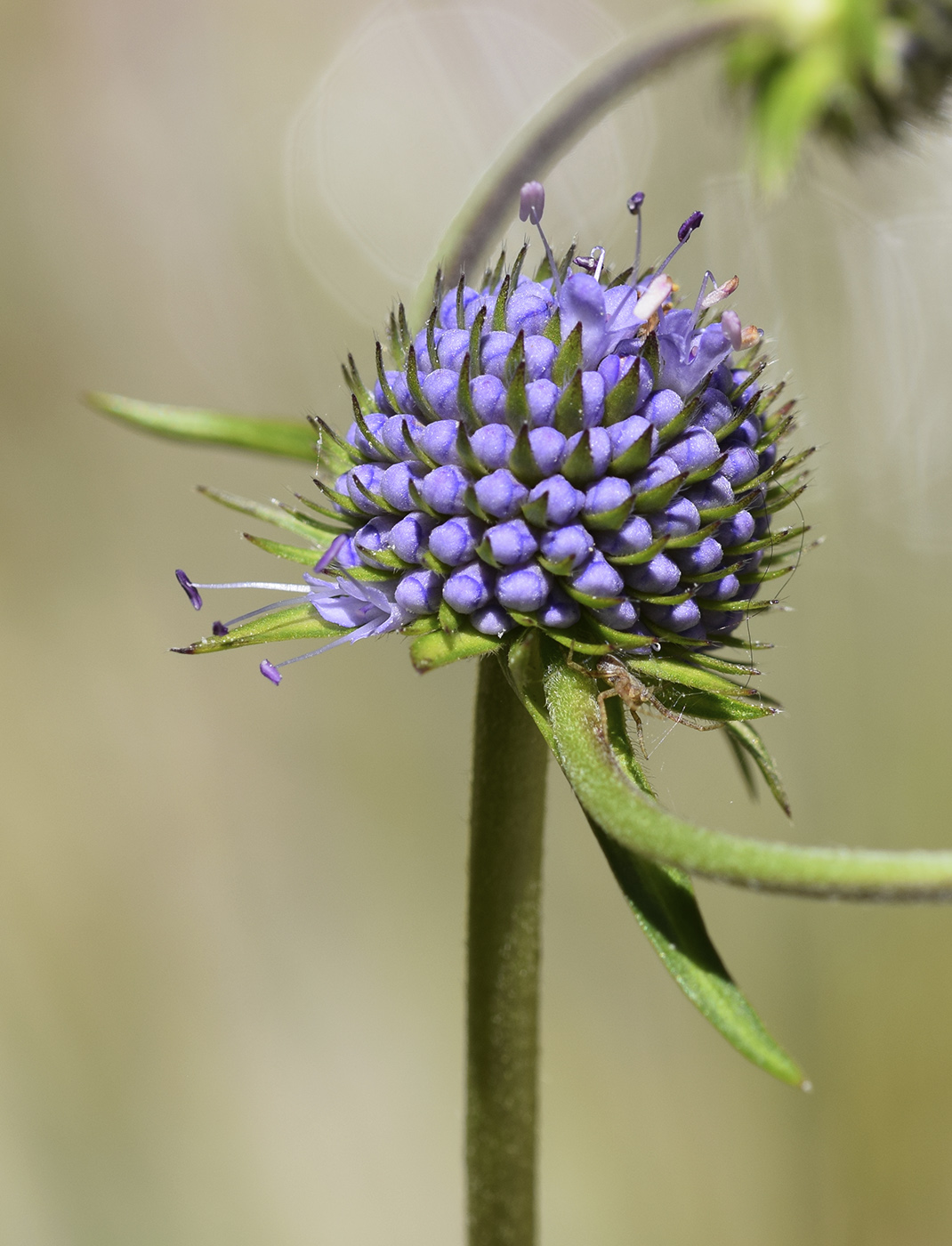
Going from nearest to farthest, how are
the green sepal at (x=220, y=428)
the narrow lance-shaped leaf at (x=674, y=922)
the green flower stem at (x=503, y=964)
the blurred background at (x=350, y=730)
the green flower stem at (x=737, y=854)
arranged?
the green flower stem at (x=737, y=854) → the narrow lance-shaped leaf at (x=674, y=922) → the green flower stem at (x=503, y=964) → the green sepal at (x=220, y=428) → the blurred background at (x=350, y=730)

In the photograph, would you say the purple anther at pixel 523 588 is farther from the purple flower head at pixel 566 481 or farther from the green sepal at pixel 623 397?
the green sepal at pixel 623 397

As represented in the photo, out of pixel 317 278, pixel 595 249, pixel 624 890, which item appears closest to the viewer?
pixel 624 890

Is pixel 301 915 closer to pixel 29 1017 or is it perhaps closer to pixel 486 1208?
pixel 29 1017

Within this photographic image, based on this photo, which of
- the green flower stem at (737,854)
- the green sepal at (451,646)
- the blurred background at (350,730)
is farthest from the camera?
the blurred background at (350,730)

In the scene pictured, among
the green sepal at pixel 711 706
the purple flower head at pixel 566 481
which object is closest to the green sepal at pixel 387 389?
the purple flower head at pixel 566 481

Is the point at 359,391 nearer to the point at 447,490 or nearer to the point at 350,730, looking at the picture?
the point at 447,490

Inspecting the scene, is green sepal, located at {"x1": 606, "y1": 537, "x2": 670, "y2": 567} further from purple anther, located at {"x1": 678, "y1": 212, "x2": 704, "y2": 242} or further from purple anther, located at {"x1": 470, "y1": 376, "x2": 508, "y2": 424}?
purple anther, located at {"x1": 678, "y1": 212, "x2": 704, "y2": 242}

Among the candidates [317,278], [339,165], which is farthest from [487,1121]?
[339,165]
